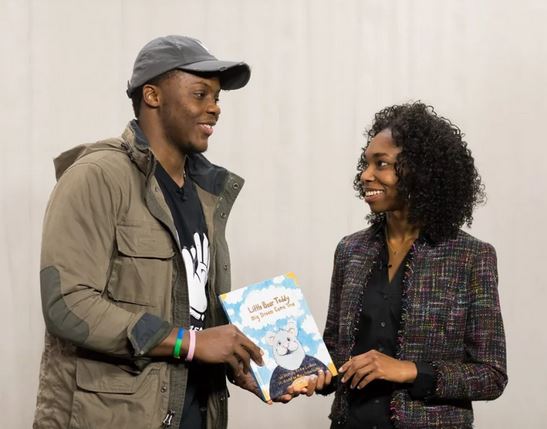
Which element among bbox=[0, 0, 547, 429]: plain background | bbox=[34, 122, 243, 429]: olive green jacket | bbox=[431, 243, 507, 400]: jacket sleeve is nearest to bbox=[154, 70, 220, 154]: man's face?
bbox=[34, 122, 243, 429]: olive green jacket

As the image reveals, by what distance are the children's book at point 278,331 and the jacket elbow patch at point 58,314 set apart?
361mm

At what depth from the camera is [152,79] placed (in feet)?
6.69

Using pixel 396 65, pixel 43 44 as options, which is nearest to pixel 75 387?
pixel 43 44

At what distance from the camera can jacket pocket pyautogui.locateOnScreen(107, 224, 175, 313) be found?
6.07 feet

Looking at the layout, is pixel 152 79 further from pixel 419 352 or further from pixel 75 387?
pixel 419 352

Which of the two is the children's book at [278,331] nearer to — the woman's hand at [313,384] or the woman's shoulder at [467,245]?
the woman's hand at [313,384]

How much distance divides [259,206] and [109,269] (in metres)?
1.65

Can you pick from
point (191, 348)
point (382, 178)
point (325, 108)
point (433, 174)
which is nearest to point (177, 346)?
point (191, 348)

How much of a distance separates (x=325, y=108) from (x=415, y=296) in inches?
61.4

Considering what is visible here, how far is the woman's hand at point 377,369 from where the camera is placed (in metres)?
1.97

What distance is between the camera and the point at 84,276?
1783mm

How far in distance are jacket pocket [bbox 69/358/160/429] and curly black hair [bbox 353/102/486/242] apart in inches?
33.6

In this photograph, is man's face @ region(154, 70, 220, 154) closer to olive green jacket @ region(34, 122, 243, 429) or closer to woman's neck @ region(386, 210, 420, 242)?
→ olive green jacket @ region(34, 122, 243, 429)

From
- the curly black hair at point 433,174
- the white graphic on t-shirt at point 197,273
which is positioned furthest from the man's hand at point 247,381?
the curly black hair at point 433,174
